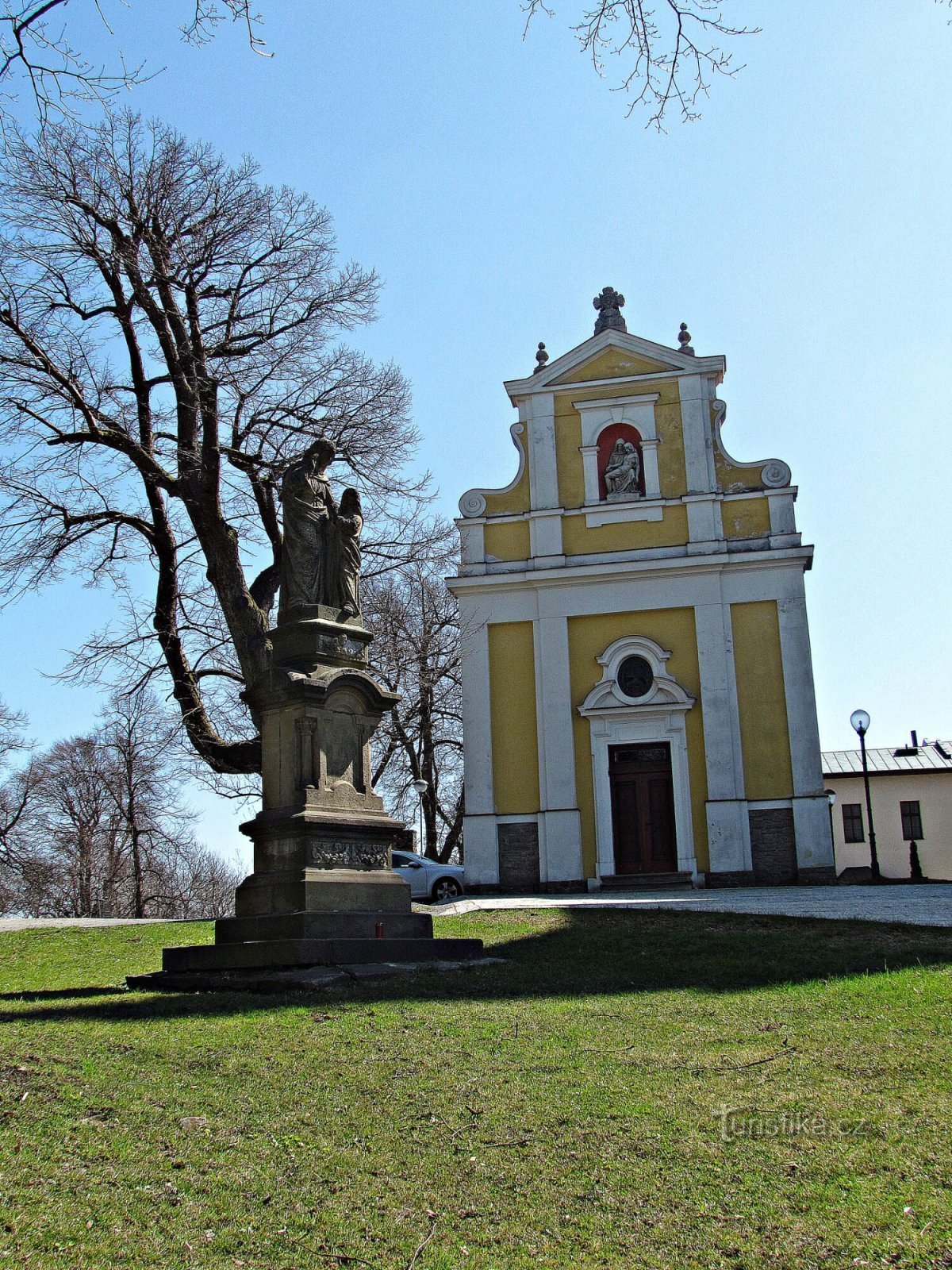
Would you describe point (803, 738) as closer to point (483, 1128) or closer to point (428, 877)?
point (428, 877)

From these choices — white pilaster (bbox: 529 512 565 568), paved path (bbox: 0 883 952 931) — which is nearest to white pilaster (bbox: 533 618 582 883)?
white pilaster (bbox: 529 512 565 568)

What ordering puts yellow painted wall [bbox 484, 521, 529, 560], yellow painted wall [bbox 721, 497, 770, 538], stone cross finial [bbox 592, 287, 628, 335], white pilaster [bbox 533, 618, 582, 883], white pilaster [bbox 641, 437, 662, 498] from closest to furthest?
white pilaster [bbox 533, 618, 582, 883] < yellow painted wall [bbox 721, 497, 770, 538] < white pilaster [bbox 641, 437, 662, 498] < yellow painted wall [bbox 484, 521, 529, 560] < stone cross finial [bbox 592, 287, 628, 335]

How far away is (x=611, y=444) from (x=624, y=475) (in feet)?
3.16

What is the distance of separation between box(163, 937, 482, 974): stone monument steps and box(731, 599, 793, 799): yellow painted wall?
15172 mm

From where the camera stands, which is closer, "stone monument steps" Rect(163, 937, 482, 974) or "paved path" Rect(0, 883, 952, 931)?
"stone monument steps" Rect(163, 937, 482, 974)

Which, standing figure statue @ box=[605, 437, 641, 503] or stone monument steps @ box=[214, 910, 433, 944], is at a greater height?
standing figure statue @ box=[605, 437, 641, 503]

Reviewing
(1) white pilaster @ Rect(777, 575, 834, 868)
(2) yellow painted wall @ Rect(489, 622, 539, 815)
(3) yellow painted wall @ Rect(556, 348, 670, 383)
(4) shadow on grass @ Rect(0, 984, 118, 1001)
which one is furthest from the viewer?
(3) yellow painted wall @ Rect(556, 348, 670, 383)

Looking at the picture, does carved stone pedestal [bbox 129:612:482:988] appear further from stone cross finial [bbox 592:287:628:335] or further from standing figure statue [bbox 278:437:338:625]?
stone cross finial [bbox 592:287:628:335]

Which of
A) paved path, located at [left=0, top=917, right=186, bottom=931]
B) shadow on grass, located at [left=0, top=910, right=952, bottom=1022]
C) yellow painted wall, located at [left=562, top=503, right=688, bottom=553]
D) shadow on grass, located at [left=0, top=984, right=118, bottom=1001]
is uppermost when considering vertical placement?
yellow painted wall, located at [left=562, top=503, right=688, bottom=553]

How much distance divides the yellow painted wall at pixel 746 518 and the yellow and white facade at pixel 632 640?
35mm

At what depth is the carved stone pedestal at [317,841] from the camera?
9977 mm

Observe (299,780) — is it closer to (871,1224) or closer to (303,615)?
(303,615)

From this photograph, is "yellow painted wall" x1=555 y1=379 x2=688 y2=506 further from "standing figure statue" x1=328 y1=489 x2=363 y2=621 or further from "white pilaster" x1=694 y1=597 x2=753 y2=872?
"standing figure statue" x1=328 y1=489 x2=363 y2=621

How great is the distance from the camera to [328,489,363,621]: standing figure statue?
11.8 m
